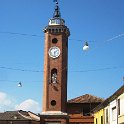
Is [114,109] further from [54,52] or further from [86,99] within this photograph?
[86,99]

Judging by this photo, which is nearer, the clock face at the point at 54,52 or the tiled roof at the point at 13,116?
the clock face at the point at 54,52

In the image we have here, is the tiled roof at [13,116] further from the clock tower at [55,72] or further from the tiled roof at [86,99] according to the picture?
the clock tower at [55,72]

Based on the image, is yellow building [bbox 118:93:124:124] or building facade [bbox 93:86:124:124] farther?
building facade [bbox 93:86:124:124]

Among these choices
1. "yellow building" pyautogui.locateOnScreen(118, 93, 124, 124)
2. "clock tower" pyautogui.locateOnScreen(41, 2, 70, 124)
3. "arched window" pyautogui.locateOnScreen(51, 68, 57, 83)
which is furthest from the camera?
"arched window" pyautogui.locateOnScreen(51, 68, 57, 83)

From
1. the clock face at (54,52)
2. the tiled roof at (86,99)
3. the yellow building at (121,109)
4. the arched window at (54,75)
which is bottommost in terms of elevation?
the yellow building at (121,109)

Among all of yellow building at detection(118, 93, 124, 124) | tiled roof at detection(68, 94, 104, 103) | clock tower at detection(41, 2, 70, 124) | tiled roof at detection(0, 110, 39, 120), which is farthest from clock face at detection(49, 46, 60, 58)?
yellow building at detection(118, 93, 124, 124)

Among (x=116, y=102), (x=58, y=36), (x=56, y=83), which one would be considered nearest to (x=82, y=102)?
(x=56, y=83)

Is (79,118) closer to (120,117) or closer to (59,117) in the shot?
(59,117)

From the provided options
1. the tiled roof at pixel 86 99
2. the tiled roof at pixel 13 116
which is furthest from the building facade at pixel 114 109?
the tiled roof at pixel 13 116

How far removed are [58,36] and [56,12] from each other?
11.9 feet

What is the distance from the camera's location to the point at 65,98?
49.8 meters

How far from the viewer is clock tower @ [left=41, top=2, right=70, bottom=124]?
4794 centimetres

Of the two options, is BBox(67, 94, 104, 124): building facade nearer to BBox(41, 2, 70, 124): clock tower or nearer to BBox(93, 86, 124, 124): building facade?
BBox(41, 2, 70, 124): clock tower

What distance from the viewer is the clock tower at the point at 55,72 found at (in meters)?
47.9
